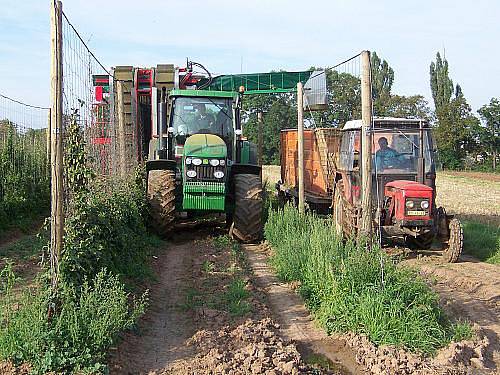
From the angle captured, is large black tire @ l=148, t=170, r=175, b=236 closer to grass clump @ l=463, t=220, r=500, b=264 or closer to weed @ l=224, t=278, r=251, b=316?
weed @ l=224, t=278, r=251, b=316

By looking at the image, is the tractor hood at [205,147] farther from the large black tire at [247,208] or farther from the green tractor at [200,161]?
the large black tire at [247,208]

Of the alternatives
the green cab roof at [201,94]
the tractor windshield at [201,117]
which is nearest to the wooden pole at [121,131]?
the tractor windshield at [201,117]

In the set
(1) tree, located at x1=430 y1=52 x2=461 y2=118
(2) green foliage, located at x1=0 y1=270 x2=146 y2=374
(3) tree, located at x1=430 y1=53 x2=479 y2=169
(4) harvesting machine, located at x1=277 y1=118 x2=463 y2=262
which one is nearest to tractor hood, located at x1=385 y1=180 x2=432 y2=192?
(4) harvesting machine, located at x1=277 y1=118 x2=463 y2=262

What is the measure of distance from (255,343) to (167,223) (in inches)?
219

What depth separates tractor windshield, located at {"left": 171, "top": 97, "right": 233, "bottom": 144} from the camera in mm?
11531

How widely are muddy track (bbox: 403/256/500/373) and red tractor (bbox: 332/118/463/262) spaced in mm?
427

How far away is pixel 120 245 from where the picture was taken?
7438 mm

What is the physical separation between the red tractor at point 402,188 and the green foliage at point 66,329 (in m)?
4.94

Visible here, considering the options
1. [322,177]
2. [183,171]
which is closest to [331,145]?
[322,177]

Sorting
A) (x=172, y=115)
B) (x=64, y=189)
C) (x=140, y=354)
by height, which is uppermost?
(x=172, y=115)

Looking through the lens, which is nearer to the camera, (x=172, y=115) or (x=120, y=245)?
(x=120, y=245)

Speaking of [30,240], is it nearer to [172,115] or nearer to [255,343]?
[172,115]

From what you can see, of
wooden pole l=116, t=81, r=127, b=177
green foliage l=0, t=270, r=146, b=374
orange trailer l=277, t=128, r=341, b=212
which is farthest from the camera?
orange trailer l=277, t=128, r=341, b=212

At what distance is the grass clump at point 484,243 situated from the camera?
33.4 ft
